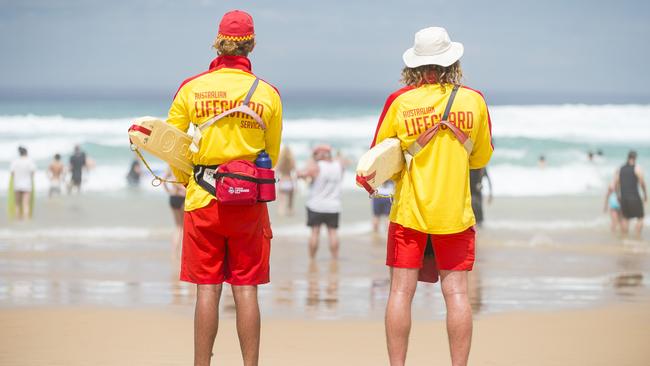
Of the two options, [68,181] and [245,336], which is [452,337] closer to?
[245,336]

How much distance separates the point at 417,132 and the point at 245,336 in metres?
1.34

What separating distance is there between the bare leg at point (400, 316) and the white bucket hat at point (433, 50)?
3.45 ft

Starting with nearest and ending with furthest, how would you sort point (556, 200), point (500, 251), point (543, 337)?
point (543, 337)
point (500, 251)
point (556, 200)

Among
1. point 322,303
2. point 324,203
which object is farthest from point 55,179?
point 322,303

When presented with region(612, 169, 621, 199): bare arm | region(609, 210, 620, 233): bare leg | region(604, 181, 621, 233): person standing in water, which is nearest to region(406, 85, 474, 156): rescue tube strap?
region(612, 169, 621, 199): bare arm

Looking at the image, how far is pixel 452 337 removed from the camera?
546cm

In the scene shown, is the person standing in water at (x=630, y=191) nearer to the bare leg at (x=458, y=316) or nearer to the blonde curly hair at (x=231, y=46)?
the bare leg at (x=458, y=316)

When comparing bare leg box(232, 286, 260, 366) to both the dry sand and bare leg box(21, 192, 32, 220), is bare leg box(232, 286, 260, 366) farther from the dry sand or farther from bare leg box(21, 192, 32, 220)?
bare leg box(21, 192, 32, 220)

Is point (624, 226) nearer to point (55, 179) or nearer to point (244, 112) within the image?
point (55, 179)

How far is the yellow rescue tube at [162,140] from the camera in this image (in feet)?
17.4

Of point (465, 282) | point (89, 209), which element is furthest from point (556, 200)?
point (465, 282)

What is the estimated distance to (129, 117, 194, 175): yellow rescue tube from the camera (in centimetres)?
530

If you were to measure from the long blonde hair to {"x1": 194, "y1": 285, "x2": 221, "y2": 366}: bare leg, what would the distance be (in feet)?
4.83

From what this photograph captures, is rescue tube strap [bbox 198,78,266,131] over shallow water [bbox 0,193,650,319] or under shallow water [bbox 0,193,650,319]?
over
